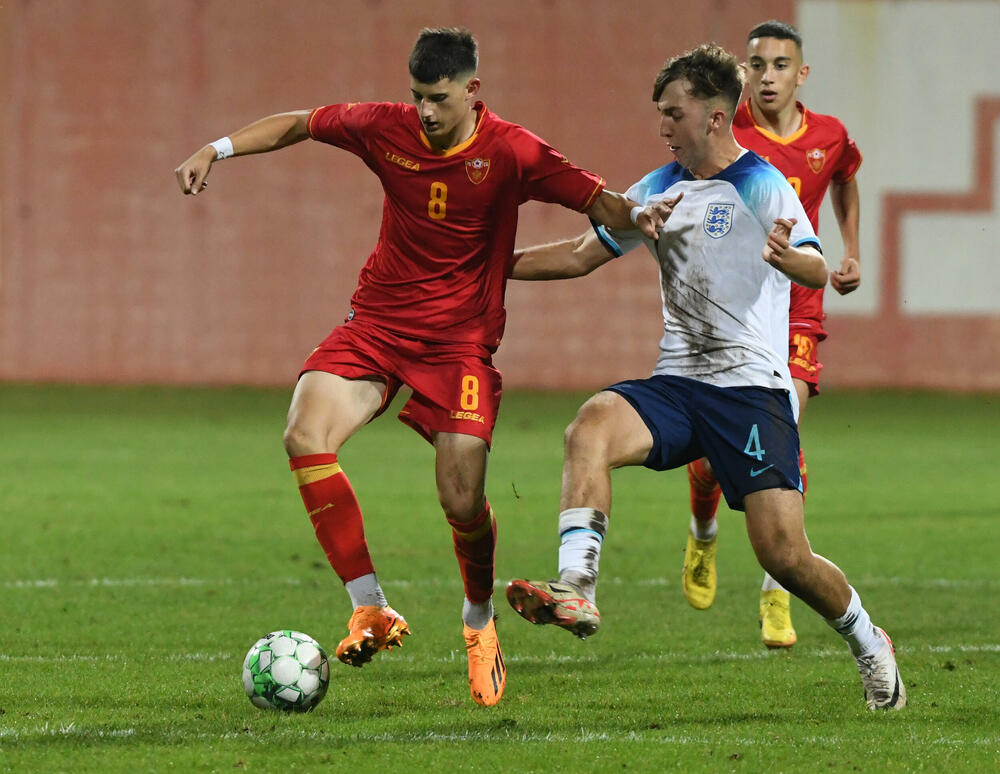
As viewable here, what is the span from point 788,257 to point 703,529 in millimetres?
2604

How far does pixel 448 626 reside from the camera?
22.4 ft

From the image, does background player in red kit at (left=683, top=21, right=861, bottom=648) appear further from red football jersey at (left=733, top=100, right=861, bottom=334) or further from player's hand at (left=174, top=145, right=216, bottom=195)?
player's hand at (left=174, top=145, right=216, bottom=195)

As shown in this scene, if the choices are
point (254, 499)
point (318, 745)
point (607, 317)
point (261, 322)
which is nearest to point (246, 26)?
point (261, 322)

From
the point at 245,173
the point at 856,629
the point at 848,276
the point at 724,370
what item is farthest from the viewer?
the point at 245,173

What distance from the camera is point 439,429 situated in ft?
18.4

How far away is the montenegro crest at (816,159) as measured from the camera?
7129 millimetres

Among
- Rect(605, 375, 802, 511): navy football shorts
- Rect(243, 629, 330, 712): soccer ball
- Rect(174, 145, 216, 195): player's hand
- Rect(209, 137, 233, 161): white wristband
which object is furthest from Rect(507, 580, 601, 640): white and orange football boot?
Rect(209, 137, 233, 161): white wristband

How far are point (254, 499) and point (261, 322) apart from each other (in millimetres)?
8505

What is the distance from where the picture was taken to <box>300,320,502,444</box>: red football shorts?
5598mm

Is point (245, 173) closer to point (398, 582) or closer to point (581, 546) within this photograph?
point (398, 582)

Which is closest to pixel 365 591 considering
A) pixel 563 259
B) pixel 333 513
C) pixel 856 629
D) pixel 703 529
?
pixel 333 513

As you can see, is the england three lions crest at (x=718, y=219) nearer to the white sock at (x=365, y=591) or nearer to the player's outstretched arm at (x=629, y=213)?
the player's outstretched arm at (x=629, y=213)

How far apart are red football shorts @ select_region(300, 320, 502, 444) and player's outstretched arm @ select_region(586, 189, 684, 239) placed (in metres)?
0.71

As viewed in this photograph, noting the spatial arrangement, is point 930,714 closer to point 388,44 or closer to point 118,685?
point 118,685
